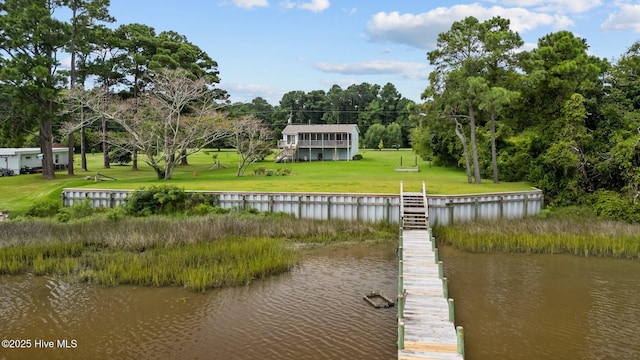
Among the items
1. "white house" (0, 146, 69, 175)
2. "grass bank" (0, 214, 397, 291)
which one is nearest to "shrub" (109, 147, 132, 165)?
"white house" (0, 146, 69, 175)

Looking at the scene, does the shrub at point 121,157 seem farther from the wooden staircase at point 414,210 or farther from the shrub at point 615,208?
the shrub at point 615,208

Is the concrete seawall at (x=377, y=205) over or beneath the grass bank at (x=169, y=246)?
over

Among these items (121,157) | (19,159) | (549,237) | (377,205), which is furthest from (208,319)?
(121,157)

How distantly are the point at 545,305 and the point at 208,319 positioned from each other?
10.1 meters

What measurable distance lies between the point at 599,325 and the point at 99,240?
18.8 metres

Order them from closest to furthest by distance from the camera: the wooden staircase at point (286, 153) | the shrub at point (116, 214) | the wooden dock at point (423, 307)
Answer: the wooden dock at point (423, 307) < the shrub at point (116, 214) < the wooden staircase at point (286, 153)

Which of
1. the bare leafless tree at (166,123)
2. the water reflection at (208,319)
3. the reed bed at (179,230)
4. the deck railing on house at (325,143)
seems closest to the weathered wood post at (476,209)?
the reed bed at (179,230)

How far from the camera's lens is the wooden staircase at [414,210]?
21298 millimetres

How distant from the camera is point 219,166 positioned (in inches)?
2076

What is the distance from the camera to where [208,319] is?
518 inches

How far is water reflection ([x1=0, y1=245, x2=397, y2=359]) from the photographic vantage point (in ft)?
37.3

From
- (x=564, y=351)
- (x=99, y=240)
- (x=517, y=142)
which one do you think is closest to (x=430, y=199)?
(x=517, y=142)

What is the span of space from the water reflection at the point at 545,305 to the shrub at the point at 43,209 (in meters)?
20.8

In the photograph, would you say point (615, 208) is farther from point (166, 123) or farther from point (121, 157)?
point (121, 157)
